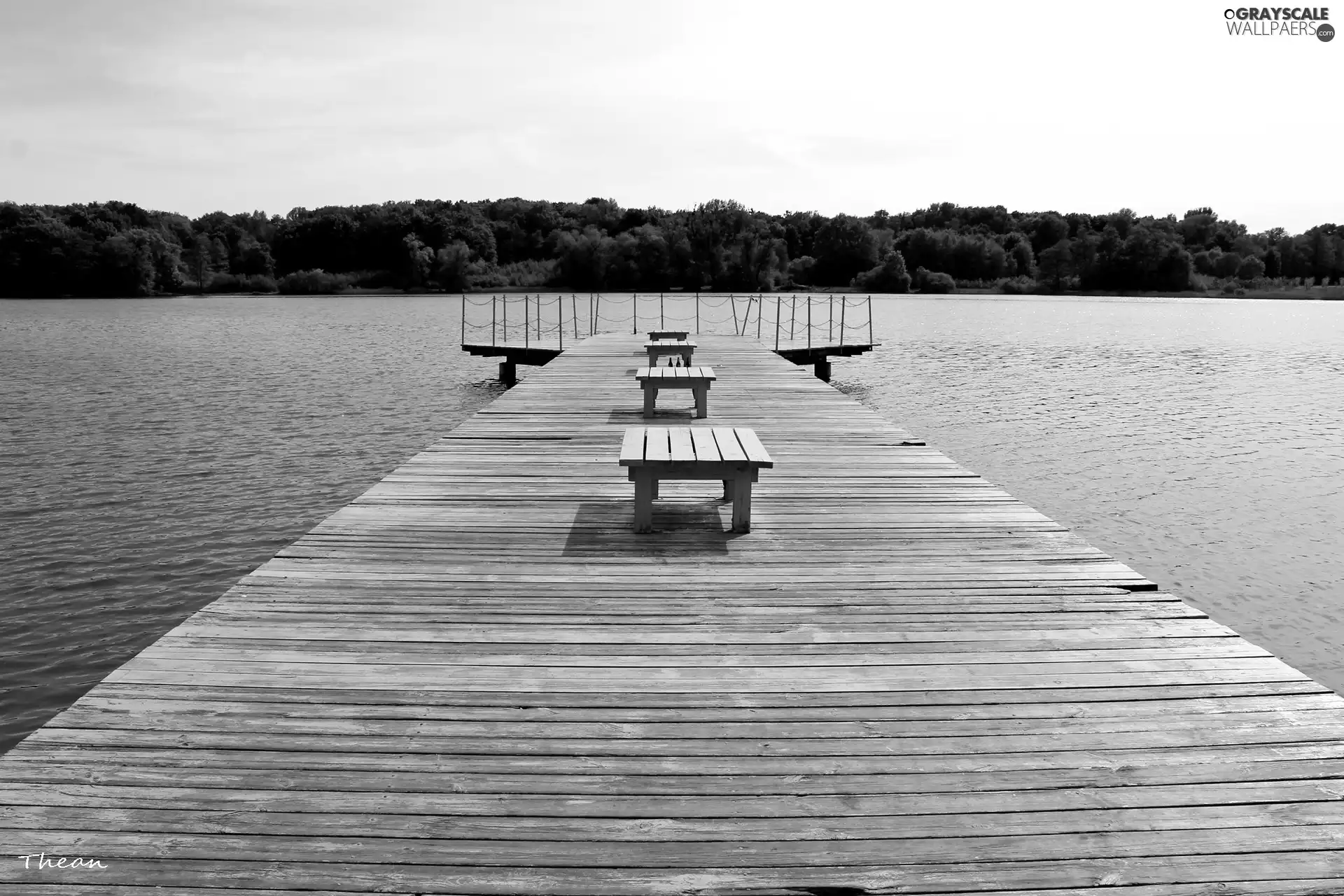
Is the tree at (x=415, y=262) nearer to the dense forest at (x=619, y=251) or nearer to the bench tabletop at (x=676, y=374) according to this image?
the dense forest at (x=619, y=251)

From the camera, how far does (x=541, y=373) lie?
14.7 metres

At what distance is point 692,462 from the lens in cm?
524

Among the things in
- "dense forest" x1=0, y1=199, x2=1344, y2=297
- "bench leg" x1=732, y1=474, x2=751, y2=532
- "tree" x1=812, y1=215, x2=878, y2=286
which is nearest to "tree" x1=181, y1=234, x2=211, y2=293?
"dense forest" x1=0, y1=199, x2=1344, y2=297

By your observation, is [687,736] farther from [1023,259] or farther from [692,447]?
[1023,259]

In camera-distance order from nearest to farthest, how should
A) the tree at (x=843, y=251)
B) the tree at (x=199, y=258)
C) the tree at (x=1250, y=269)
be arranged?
the tree at (x=199, y=258) → the tree at (x=843, y=251) → the tree at (x=1250, y=269)

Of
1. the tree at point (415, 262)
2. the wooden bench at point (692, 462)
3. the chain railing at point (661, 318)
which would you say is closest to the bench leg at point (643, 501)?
the wooden bench at point (692, 462)

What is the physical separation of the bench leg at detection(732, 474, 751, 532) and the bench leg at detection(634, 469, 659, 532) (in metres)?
0.46

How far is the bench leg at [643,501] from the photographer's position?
5.55m

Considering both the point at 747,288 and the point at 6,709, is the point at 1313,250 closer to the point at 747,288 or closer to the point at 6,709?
the point at 747,288

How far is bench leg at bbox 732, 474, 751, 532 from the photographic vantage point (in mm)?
5527

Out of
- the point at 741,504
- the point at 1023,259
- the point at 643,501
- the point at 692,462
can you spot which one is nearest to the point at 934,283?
the point at 1023,259

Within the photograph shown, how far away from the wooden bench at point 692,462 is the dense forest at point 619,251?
224ft

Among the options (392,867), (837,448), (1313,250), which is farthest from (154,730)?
(1313,250)

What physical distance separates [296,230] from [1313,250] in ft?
282
